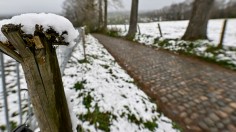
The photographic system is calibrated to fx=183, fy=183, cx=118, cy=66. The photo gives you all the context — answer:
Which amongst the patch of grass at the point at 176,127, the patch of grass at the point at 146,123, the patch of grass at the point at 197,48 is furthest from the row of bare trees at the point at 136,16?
the patch of grass at the point at 146,123

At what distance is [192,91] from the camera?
4.41m

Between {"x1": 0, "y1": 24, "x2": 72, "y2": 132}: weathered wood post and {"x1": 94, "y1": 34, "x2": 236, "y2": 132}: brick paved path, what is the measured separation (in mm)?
2511

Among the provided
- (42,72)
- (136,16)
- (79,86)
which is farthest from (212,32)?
(42,72)

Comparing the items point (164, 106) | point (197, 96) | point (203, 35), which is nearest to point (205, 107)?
point (197, 96)

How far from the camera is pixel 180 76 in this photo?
5.48 m

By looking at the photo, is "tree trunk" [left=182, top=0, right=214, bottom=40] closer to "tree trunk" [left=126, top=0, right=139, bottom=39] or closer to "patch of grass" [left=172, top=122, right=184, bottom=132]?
"tree trunk" [left=126, top=0, right=139, bottom=39]

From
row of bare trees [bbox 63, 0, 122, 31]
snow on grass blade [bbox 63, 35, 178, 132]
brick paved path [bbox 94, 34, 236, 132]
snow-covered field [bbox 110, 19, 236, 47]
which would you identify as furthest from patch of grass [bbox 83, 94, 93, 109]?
row of bare trees [bbox 63, 0, 122, 31]

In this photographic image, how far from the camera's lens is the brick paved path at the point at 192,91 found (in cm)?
327

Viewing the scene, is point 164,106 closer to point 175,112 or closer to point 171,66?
point 175,112

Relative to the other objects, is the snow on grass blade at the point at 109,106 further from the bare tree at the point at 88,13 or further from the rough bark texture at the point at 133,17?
the bare tree at the point at 88,13

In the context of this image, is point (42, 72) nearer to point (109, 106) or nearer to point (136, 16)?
point (109, 106)

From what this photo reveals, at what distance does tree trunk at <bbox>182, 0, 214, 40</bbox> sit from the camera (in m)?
9.23

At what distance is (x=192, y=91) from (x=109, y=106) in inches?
88.1

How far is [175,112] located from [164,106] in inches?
11.4
